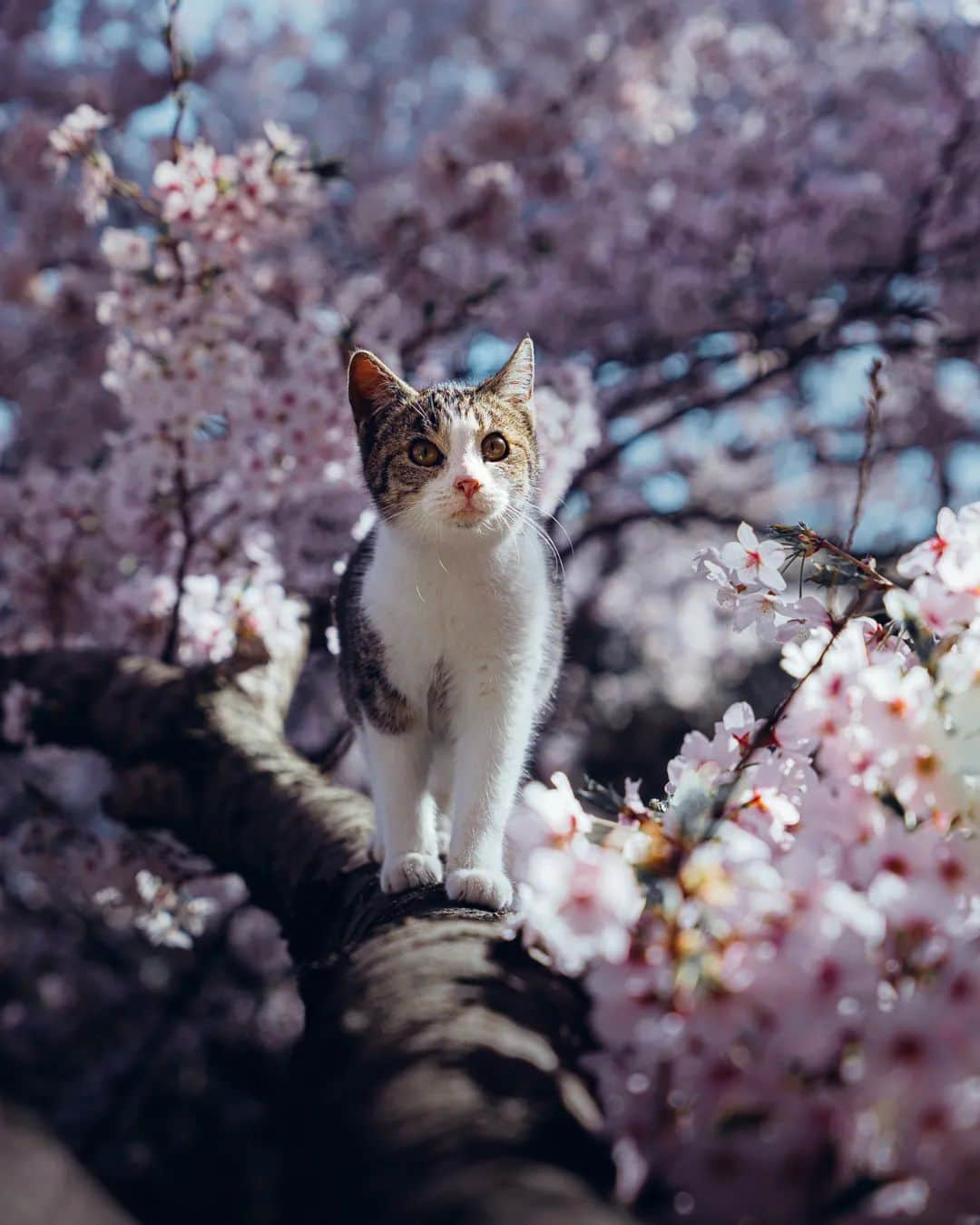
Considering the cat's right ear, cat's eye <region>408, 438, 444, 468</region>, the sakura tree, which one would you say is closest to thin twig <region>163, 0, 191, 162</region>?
the sakura tree

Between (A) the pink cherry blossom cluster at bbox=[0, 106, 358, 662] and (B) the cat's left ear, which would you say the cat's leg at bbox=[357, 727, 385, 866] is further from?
(A) the pink cherry blossom cluster at bbox=[0, 106, 358, 662]

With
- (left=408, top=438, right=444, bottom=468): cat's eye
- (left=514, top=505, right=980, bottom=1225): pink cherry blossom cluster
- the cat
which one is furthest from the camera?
(left=408, top=438, right=444, bottom=468): cat's eye

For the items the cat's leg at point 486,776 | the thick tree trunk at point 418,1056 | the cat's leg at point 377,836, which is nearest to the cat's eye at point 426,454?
the cat's leg at point 486,776

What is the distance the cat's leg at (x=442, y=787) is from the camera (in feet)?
7.63

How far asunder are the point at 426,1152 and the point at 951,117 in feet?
22.5

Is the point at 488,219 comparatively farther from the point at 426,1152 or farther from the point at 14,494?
the point at 426,1152

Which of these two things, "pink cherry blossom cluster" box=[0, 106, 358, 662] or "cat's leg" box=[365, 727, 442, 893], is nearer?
"cat's leg" box=[365, 727, 442, 893]

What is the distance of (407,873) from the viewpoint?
1.89 m

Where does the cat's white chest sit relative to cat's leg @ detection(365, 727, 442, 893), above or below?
above

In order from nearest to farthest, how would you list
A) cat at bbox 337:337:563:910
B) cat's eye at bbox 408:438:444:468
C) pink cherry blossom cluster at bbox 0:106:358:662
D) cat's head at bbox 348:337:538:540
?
cat at bbox 337:337:563:910, cat's head at bbox 348:337:538:540, cat's eye at bbox 408:438:444:468, pink cherry blossom cluster at bbox 0:106:358:662

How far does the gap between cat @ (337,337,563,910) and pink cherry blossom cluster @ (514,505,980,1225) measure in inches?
27.7

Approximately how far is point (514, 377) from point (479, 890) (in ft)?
4.33

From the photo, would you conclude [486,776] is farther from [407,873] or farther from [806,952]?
[806,952]

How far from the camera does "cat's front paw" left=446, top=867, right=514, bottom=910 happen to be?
1.74 metres
